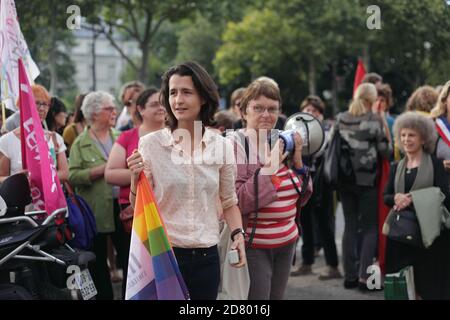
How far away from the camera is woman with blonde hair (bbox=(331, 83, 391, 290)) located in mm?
5805

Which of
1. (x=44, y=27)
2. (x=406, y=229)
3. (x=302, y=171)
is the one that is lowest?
(x=406, y=229)

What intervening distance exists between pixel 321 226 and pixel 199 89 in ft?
13.1

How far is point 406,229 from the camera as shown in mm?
4770

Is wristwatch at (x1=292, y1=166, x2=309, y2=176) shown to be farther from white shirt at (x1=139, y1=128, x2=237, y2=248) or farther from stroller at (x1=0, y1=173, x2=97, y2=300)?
stroller at (x1=0, y1=173, x2=97, y2=300)

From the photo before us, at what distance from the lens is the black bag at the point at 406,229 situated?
15.5 feet

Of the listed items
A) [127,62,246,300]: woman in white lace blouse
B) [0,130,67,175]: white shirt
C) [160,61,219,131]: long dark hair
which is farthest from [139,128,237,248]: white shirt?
[0,130,67,175]: white shirt

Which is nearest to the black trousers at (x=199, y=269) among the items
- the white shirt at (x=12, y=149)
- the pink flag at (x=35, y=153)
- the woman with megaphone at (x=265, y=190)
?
the woman with megaphone at (x=265, y=190)

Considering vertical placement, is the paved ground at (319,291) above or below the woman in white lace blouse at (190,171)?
below

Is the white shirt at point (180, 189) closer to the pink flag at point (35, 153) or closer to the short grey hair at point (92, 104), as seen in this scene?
the pink flag at point (35, 153)

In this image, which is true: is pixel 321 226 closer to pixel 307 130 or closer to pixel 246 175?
pixel 307 130

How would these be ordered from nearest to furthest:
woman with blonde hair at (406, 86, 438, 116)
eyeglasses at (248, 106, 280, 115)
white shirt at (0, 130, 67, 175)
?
eyeglasses at (248, 106, 280, 115), white shirt at (0, 130, 67, 175), woman with blonde hair at (406, 86, 438, 116)

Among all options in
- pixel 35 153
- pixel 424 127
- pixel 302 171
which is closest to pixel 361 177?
pixel 424 127
